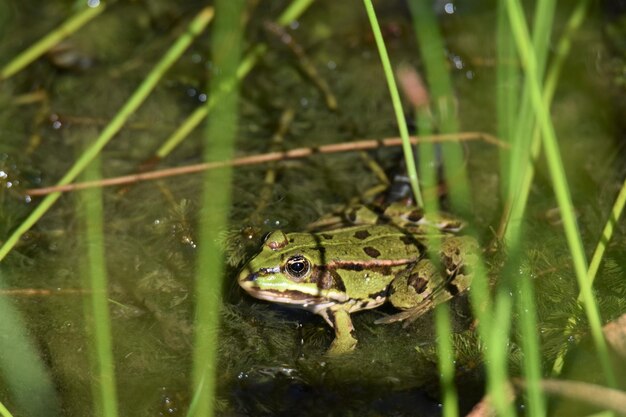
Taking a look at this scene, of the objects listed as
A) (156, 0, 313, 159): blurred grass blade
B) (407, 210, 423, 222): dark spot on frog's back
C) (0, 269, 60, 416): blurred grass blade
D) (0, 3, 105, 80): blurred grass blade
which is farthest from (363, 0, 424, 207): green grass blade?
(0, 3, 105, 80): blurred grass blade

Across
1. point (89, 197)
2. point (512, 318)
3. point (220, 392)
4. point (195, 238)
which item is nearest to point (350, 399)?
point (220, 392)

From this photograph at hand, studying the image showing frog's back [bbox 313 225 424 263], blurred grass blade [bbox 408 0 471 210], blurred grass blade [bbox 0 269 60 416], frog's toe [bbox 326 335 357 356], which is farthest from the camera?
blurred grass blade [bbox 408 0 471 210]

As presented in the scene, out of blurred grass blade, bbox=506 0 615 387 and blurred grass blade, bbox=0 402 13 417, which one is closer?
blurred grass blade, bbox=506 0 615 387

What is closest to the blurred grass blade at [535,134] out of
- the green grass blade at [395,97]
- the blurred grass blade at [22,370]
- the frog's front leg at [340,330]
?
the green grass blade at [395,97]

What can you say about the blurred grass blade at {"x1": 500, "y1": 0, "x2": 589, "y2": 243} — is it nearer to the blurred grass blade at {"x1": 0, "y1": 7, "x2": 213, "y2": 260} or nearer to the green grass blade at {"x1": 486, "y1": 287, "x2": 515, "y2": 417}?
the green grass blade at {"x1": 486, "y1": 287, "x2": 515, "y2": 417}

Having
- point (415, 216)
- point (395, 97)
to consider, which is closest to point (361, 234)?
point (415, 216)

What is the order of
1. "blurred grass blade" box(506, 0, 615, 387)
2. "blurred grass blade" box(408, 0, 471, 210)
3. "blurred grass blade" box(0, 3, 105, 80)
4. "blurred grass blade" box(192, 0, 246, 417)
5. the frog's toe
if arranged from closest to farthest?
"blurred grass blade" box(506, 0, 615, 387) < "blurred grass blade" box(192, 0, 246, 417) < the frog's toe < "blurred grass blade" box(408, 0, 471, 210) < "blurred grass blade" box(0, 3, 105, 80)

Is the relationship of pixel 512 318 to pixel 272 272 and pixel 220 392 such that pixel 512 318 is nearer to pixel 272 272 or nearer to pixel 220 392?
pixel 272 272
